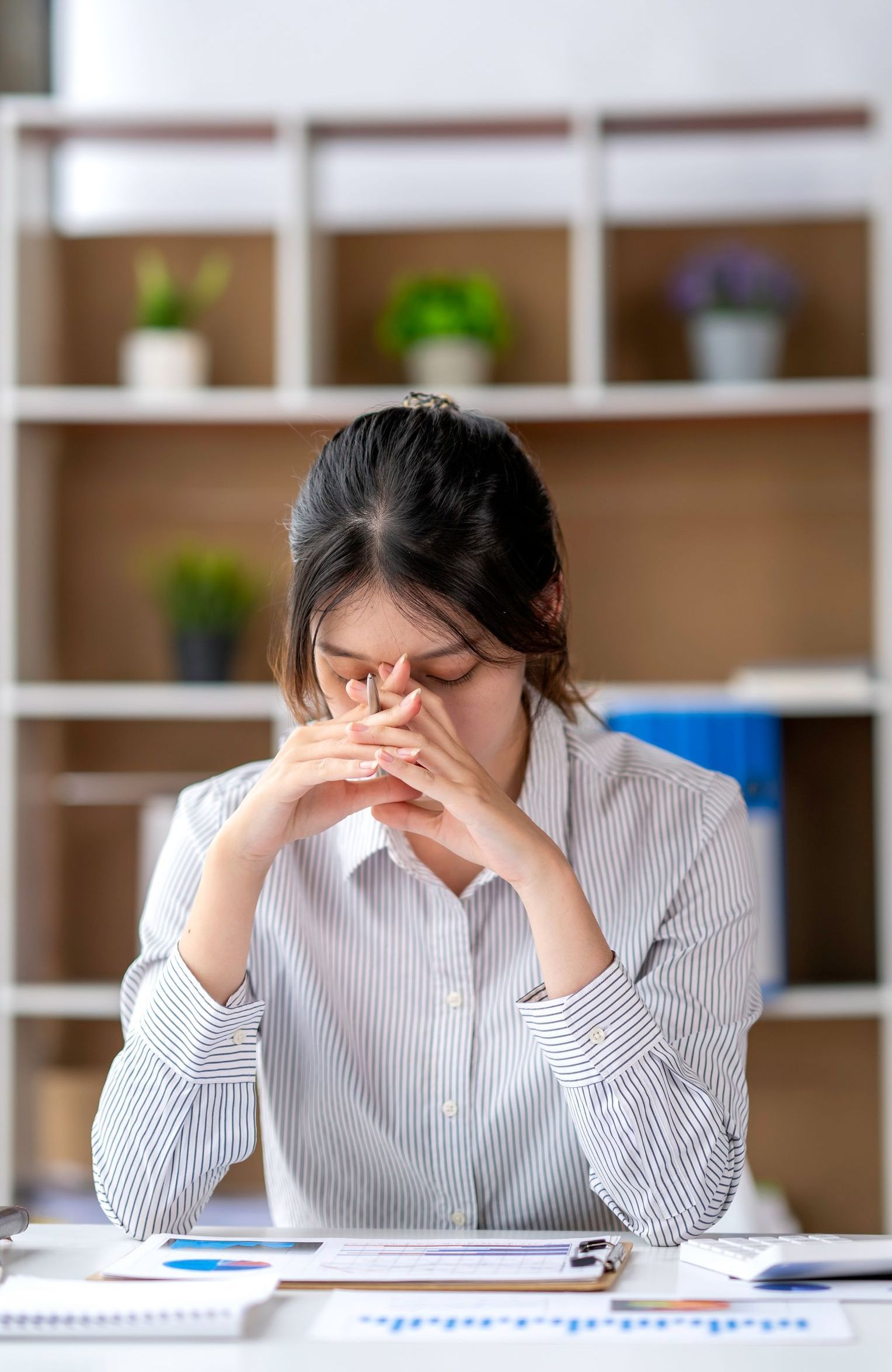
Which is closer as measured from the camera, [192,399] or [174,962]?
[174,962]

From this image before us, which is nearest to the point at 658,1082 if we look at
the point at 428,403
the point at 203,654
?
the point at 428,403

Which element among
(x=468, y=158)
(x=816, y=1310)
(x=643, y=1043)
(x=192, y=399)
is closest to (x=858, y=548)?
(x=468, y=158)

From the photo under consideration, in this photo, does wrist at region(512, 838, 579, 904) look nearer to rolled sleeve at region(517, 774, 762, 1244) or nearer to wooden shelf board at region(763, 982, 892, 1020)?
rolled sleeve at region(517, 774, 762, 1244)

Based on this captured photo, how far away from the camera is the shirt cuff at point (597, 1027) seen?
3.57 feet

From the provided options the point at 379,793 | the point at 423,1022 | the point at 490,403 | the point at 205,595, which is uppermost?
the point at 490,403

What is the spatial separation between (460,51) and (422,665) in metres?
2.19

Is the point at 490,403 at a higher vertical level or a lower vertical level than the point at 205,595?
higher

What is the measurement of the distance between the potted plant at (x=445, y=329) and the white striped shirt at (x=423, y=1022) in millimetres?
1458

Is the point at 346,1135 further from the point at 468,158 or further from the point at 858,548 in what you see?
the point at 468,158

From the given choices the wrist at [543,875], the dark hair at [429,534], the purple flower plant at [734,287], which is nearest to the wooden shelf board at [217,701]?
the purple flower plant at [734,287]

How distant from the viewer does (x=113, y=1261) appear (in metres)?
1.00

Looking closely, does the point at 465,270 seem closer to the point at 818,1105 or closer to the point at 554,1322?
the point at 818,1105

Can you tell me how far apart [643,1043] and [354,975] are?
30 centimetres

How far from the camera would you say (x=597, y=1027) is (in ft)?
3.57
